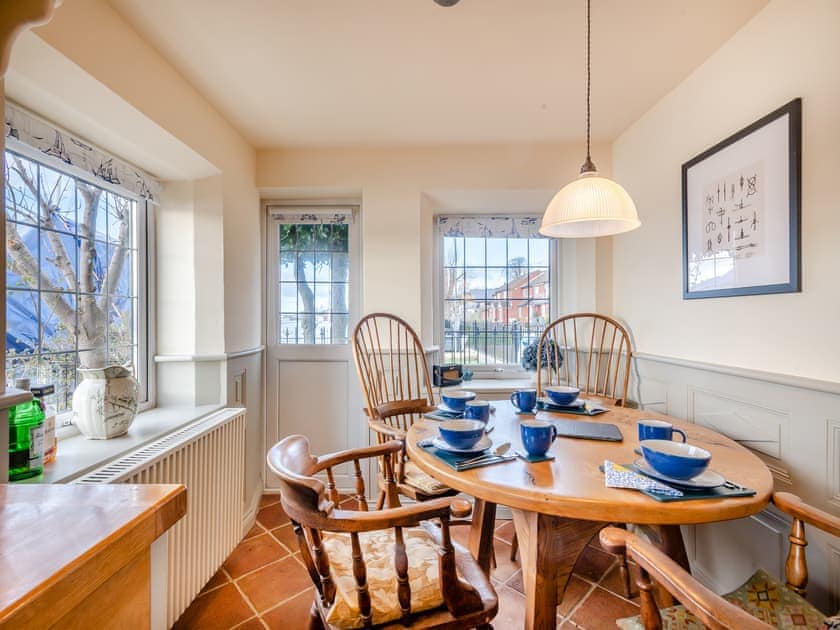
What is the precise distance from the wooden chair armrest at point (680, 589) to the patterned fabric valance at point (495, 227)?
239 centimetres

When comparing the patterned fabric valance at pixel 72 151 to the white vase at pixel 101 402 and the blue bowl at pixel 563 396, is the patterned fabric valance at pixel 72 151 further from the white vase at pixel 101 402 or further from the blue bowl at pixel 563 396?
the blue bowl at pixel 563 396

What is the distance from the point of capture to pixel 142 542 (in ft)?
1.83

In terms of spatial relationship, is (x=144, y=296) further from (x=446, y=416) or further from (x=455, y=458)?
(x=455, y=458)

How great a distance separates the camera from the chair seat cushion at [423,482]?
176 centimetres

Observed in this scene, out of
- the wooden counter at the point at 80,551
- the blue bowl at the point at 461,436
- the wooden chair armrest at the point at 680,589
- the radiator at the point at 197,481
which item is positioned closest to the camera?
the wooden counter at the point at 80,551

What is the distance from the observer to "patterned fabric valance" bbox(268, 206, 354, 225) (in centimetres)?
286

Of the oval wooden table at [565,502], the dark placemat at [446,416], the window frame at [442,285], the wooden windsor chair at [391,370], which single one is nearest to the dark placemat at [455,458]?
the oval wooden table at [565,502]

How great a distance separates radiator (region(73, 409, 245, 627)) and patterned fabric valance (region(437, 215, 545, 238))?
6.66 ft

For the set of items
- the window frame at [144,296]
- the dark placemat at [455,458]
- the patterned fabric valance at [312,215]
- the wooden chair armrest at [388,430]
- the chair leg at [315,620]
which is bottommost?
the chair leg at [315,620]

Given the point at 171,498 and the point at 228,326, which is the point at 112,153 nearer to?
the point at 228,326

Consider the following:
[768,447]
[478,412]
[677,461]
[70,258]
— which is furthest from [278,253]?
[768,447]

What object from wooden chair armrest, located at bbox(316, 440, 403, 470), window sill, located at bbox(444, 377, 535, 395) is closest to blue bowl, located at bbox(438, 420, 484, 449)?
wooden chair armrest, located at bbox(316, 440, 403, 470)

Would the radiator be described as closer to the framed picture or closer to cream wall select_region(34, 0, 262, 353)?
cream wall select_region(34, 0, 262, 353)

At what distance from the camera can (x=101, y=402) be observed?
1544mm
